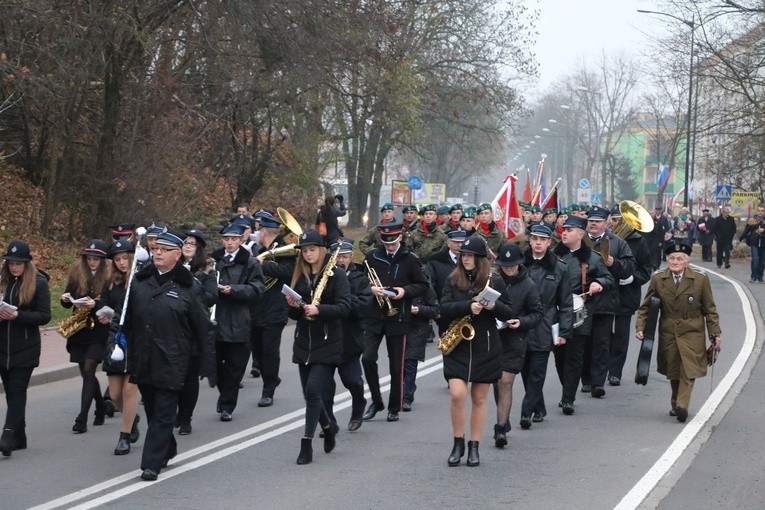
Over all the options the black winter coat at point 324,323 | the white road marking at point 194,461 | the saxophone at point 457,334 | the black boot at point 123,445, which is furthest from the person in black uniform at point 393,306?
the black boot at point 123,445

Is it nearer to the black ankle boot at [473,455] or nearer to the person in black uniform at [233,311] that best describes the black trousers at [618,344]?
the person in black uniform at [233,311]

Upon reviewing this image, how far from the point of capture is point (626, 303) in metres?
13.0

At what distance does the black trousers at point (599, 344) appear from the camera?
12648mm

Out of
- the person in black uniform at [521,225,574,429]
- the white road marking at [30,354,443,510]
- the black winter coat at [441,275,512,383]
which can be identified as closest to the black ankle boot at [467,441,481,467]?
the black winter coat at [441,275,512,383]

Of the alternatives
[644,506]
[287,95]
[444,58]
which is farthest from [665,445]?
[444,58]

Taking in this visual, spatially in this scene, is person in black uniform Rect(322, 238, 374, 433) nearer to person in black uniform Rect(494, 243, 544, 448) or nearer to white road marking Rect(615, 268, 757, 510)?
person in black uniform Rect(494, 243, 544, 448)

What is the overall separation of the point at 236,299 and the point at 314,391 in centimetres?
236

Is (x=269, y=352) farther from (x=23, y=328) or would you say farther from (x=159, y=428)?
(x=159, y=428)

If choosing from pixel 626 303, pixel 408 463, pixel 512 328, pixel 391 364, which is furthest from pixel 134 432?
pixel 626 303

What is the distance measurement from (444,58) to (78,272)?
38526 mm

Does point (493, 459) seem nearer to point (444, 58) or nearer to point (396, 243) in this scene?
point (396, 243)

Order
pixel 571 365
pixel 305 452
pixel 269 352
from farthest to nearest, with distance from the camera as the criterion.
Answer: pixel 269 352
pixel 571 365
pixel 305 452

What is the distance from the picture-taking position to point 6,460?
9.30 metres

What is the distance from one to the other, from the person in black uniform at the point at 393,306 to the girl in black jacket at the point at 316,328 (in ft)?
5.28
